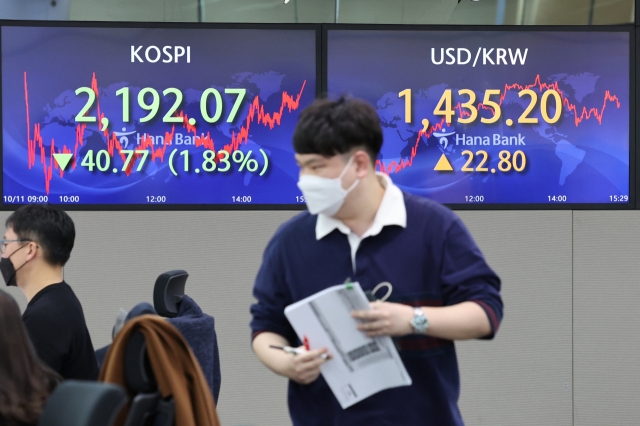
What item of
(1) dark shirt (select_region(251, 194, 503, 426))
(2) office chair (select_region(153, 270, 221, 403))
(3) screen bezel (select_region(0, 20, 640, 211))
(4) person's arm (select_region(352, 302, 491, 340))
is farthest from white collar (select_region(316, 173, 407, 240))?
(3) screen bezel (select_region(0, 20, 640, 211))

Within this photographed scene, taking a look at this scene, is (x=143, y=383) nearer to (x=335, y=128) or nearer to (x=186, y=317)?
(x=335, y=128)

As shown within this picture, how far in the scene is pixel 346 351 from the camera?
1.67 metres

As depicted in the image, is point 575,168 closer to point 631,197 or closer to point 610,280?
point 631,197

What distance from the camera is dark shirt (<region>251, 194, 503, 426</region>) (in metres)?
1.67

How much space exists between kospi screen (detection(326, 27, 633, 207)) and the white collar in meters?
2.16

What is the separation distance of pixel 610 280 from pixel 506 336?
0.56 metres

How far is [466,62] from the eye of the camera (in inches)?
155

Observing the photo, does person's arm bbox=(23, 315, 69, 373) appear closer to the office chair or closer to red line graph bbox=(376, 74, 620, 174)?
the office chair

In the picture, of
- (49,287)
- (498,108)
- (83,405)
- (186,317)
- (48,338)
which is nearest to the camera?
(83,405)

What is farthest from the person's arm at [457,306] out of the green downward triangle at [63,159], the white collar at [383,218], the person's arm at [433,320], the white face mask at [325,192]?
the green downward triangle at [63,159]

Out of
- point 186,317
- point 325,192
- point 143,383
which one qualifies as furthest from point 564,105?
point 143,383

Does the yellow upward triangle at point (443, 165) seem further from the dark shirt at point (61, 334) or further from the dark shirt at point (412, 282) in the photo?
the dark shirt at point (412, 282)

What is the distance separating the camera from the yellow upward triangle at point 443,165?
3906mm

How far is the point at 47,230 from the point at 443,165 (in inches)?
75.7
